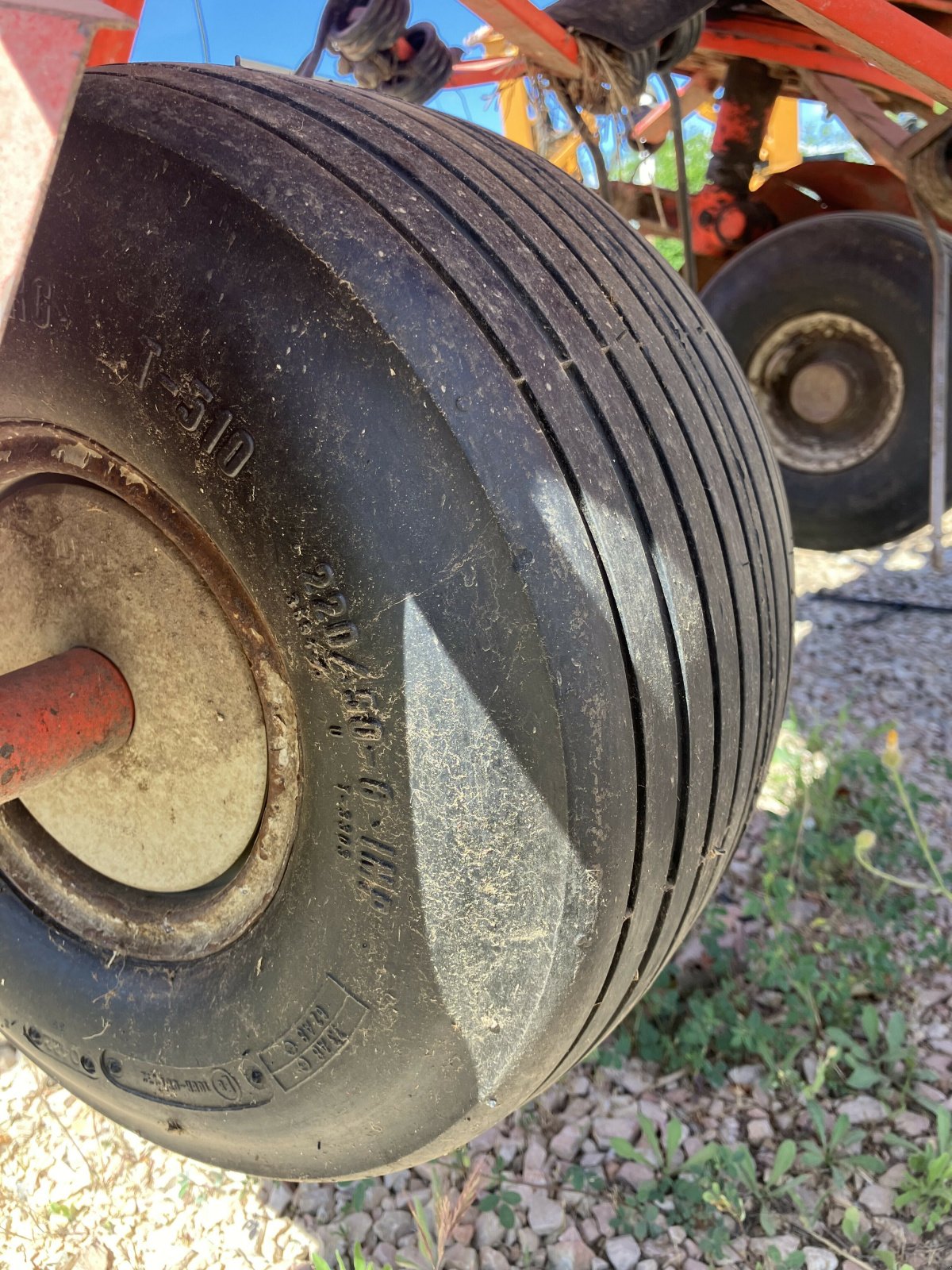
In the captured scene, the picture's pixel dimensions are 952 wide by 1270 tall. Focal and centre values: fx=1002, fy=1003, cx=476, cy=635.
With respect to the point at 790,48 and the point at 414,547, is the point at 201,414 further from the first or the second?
the point at 790,48

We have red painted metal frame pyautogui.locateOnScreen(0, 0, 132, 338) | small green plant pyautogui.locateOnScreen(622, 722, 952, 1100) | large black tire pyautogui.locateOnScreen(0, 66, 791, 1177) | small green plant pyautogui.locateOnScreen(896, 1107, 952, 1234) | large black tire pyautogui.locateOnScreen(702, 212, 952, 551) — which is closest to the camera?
red painted metal frame pyautogui.locateOnScreen(0, 0, 132, 338)

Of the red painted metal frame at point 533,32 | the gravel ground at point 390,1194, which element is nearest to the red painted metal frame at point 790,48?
the red painted metal frame at point 533,32

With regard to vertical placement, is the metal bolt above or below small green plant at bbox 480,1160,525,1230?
above

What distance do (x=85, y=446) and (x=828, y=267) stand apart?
211 cm

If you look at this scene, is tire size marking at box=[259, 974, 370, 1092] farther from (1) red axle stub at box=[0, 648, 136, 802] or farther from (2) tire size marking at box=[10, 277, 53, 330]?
(2) tire size marking at box=[10, 277, 53, 330]

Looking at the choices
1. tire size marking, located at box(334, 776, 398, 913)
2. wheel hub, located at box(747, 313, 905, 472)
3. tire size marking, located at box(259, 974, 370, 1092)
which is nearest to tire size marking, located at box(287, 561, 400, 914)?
tire size marking, located at box(334, 776, 398, 913)

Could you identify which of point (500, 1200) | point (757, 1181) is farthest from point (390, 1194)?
point (757, 1181)

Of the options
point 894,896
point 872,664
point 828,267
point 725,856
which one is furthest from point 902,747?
point 725,856

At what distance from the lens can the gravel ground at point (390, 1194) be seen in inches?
56.9

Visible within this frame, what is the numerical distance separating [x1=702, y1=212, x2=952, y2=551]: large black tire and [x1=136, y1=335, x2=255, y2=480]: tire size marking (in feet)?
6.86

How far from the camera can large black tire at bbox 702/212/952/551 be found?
248cm

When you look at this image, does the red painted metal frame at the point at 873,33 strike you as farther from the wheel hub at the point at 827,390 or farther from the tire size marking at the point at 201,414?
the tire size marking at the point at 201,414

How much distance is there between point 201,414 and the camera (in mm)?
921

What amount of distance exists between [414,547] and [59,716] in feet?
1.68
